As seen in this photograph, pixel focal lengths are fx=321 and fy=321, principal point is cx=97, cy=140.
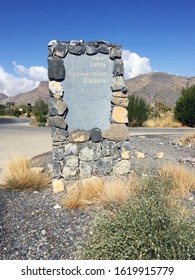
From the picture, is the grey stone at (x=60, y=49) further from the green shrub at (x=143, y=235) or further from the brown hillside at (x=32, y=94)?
the brown hillside at (x=32, y=94)

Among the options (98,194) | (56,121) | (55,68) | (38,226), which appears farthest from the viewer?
(56,121)

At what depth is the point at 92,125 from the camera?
6.32 meters

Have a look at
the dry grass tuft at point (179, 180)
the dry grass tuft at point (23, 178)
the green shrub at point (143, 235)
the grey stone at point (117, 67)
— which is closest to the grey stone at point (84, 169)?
the dry grass tuft at point (23, 178)

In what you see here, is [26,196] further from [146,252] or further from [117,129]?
[146,252]

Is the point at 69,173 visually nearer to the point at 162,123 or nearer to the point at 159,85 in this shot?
the point at 162,123

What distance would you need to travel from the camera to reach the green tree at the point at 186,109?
22969mm

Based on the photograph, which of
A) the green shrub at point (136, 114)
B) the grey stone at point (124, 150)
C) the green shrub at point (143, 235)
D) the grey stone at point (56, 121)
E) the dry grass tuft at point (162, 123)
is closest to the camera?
the green shrub at point (143, 235)

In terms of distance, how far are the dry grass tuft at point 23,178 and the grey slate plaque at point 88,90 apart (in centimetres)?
126

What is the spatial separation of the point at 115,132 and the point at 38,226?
257cm

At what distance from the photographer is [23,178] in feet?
21.1

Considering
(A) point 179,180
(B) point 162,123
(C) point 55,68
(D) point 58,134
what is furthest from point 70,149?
(B) point 162,123

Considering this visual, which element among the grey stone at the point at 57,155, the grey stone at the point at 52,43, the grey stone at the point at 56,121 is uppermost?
the grey stone at the point at 52,43

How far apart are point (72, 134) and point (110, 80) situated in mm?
1286

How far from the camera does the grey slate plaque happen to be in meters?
6.12
